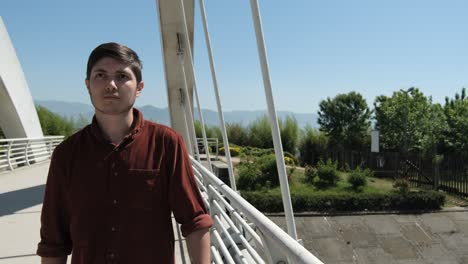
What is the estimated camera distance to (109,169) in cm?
117

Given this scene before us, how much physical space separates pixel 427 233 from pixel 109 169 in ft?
39.4

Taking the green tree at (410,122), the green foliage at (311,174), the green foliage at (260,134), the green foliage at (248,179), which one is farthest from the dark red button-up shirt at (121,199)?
the green tree at (410,122)

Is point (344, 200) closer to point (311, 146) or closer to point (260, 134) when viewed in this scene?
point (311, 146)

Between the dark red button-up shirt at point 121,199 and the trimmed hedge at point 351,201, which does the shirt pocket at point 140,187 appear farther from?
the trimmed hedge at point 351,201

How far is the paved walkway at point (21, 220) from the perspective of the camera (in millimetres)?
3618

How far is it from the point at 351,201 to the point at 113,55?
478 inches

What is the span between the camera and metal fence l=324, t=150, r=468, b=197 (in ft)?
51.4

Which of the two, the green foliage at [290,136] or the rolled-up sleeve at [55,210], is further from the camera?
the green foliage at [290,136]

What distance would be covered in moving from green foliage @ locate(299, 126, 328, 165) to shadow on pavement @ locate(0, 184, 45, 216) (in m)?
16.4

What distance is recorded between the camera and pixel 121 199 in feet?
3.78

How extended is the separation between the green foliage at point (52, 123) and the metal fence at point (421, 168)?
13.6 meters

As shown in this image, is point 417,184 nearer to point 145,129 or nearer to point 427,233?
point 427,233

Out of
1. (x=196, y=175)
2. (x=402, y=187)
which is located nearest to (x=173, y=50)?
(x=196, y=175)

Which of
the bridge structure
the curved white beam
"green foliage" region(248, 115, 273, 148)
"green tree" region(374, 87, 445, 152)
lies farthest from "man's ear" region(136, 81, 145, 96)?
"green tree" region(374, 87, 445, 152)
